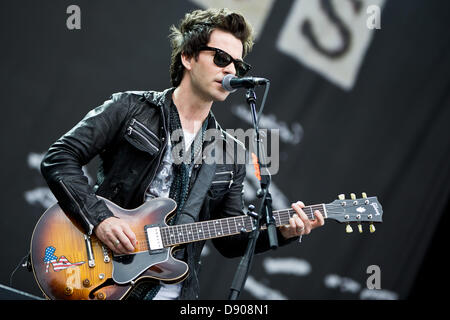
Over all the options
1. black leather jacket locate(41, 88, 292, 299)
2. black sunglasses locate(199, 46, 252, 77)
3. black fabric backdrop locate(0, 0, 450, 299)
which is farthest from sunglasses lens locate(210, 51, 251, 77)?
black fabric backdrop locate(0, 0, 450, 299)

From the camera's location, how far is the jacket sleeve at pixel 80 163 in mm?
2451

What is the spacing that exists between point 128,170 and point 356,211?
49.9 inches

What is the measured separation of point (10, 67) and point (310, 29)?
2364 mm

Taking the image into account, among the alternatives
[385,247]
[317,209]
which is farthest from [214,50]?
[385,247]

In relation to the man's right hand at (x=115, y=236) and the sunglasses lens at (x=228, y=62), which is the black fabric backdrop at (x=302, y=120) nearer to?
the sunglasses lens at (x=228, y=62)

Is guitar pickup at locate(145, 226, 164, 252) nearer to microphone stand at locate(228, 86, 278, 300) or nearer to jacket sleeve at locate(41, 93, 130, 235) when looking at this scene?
jacket sleeve at locate(41, 93, 130, 235)

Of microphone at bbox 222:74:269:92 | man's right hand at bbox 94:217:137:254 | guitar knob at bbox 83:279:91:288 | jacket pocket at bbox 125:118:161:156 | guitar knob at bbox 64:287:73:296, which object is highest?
microphone at bbox 222:74:269:92

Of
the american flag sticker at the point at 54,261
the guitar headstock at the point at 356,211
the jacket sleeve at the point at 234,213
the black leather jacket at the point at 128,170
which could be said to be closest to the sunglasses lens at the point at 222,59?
the black leather jacket at the point at 128,170

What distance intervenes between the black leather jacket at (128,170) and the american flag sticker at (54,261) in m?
0.18

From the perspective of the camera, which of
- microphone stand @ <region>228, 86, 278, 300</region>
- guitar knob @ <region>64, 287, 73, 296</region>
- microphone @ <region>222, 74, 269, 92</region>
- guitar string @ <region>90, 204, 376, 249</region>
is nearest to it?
microphone stand @ <region>228, 86, 278, 300</region>

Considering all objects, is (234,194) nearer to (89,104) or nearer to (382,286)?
(89,104)

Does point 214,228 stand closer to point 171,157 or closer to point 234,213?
point 234,213

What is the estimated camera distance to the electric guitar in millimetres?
2336

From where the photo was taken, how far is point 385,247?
13.8 ft
